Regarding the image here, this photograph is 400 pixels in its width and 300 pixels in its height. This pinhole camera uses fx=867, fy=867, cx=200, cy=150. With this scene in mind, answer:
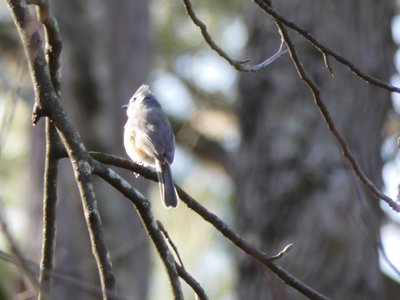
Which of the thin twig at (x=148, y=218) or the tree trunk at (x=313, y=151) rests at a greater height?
the tree trunk at (x=313, y=151)

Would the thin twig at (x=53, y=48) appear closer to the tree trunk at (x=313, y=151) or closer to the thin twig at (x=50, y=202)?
the thin twig at (x=50, y=202)

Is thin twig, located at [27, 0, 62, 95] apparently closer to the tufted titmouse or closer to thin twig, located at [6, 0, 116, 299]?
thin twig, located at [6, 0, 116, 299]

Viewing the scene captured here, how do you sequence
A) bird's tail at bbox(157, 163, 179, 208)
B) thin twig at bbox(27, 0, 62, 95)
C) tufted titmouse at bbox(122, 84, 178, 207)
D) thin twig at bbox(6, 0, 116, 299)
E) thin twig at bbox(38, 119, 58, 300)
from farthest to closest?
tufted titmouse at bbox(122, 84, 178, 207), bird's tail at bbox(157, 163, 179, 208), thin twig at bbox(27, 0, 62, 95), thin twig at bbox(38, 119, 58, 300), thin twig at bbox(6, 0, 116, 299)

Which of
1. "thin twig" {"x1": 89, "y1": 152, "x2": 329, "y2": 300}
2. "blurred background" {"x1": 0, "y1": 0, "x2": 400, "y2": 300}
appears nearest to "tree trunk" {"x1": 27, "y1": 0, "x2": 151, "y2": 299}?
"blurred background" {"x1": 0, "y1": 0, "x2": 400, "y2": 300}

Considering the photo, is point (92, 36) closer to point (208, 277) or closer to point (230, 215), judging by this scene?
point (230, 215)

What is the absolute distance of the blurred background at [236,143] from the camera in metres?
5.36

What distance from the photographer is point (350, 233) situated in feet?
17.6

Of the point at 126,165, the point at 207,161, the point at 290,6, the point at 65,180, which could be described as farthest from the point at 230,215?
the point at 126,165

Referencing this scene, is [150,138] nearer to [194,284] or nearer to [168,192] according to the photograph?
[168,192]

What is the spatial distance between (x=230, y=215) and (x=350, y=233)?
3903mm

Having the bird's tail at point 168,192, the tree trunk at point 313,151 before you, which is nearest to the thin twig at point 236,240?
the bird's tail at point 168,192

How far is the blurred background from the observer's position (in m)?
5.36

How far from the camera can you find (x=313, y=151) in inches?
215

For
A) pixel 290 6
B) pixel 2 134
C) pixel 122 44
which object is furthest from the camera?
pixel 122 44
